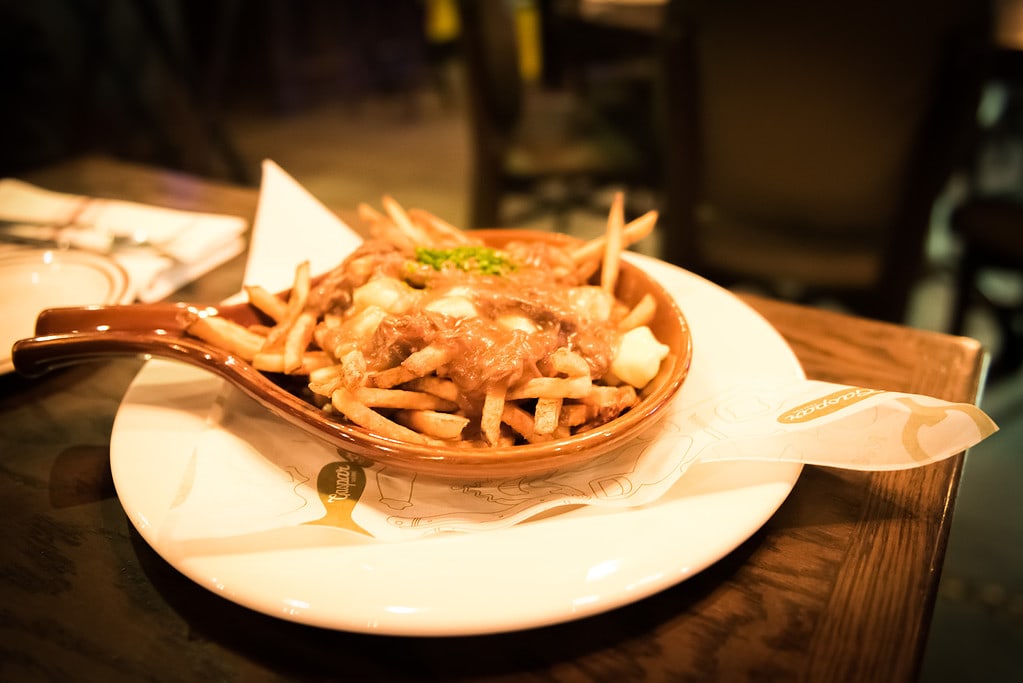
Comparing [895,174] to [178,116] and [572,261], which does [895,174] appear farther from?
[178,116]

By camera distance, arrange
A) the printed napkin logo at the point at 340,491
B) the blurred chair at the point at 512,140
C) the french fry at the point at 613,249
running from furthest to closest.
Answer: the blurred chair at the point at 512,140 → the french fry at the point at 613,249 → the printed napkin logo at the point at 340,491

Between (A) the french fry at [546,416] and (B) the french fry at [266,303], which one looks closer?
(A) the french fry at [546,416]

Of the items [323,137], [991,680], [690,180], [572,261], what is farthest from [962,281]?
[323,137]

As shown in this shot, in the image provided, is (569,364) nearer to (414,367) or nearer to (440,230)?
(414,367)

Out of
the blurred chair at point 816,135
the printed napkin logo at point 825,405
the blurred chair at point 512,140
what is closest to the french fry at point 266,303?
the printed napkin logo at point 825,405

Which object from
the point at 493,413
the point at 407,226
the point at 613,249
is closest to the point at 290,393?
the point at 493,413

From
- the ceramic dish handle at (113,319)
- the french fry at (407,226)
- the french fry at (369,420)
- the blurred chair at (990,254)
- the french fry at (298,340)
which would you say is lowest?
the blurred chair at (990,254)

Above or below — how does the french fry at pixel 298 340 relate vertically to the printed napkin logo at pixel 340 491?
above

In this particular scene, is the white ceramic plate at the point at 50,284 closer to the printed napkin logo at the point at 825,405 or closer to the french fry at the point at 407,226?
the french fry at the point at 407,226
